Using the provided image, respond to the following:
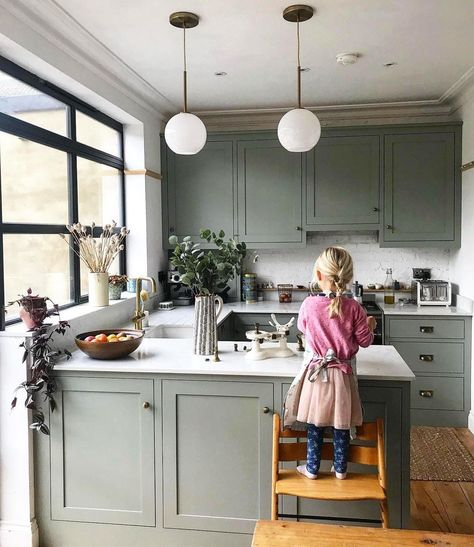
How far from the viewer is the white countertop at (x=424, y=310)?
4.22m

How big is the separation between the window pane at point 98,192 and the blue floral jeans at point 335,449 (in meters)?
2.23

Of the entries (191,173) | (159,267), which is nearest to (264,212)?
(191,173)

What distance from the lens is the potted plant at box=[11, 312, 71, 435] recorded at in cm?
248

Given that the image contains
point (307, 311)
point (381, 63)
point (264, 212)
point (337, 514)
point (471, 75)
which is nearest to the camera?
point (307, 311)

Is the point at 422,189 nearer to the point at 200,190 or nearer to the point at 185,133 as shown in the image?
the point at 200,190

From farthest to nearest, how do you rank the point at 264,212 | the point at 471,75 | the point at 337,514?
1. the point at 264,212
2. the point at 471,75
3. the point at 337,514

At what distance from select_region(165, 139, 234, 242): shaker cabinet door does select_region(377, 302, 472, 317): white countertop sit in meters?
1.48

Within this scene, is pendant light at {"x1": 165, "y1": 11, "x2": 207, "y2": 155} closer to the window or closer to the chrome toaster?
the window

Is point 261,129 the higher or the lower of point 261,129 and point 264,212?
the higher

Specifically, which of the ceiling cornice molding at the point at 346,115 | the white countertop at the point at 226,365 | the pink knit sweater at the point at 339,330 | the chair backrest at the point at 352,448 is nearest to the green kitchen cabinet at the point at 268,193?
the ceiling cornice molding at the point at 346,115

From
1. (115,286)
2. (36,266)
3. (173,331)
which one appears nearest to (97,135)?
(115,286)

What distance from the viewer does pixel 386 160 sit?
454cm

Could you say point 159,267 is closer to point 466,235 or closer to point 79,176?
point 79,176

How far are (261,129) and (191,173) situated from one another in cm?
76
